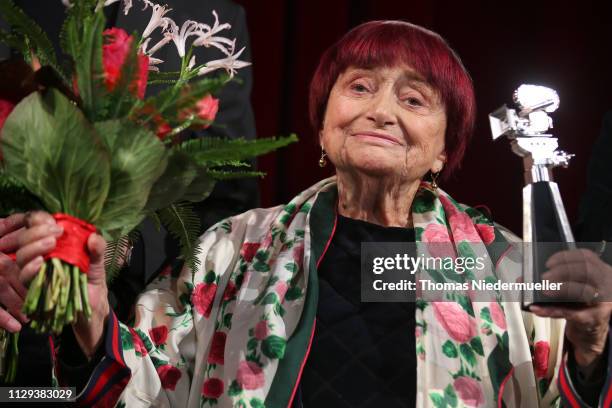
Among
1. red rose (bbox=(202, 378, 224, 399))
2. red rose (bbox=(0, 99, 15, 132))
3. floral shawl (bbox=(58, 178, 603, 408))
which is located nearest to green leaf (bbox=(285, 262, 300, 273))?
floral shawl (bbox=(58, 178, 603, 408))

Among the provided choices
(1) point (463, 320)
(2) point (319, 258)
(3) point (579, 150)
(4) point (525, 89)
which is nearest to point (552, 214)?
(4) point (525, 89)

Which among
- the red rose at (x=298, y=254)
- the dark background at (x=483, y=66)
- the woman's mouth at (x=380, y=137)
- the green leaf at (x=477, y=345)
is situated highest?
the dark background at (x=483, y=66)

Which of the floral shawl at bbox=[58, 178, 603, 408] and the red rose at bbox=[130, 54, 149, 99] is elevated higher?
the red rose at bbox=[130, 54, 149, 99]

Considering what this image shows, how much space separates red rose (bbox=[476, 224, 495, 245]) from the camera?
5.47ft

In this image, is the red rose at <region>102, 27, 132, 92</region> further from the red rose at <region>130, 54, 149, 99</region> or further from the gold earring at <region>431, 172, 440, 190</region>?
the gold earring at <region>431, 172, 440, 190</region>

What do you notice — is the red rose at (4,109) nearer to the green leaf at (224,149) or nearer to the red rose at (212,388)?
the green leaf at (224,149)

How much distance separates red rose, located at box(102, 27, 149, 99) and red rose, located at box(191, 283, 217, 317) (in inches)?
18.9

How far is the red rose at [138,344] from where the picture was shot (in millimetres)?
1451

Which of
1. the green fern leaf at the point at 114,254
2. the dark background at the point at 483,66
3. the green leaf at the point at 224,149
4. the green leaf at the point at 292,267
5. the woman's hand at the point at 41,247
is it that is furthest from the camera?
the dark background at the point at 483,66

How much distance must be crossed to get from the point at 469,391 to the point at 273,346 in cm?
32

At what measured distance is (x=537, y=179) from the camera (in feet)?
4.11

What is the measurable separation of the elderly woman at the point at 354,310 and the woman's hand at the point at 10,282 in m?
0.10

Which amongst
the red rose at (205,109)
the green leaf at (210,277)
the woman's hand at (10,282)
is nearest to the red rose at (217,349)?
the green leaf at (210,277)

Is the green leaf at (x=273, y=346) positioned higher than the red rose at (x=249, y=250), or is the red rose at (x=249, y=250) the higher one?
the red rose at (x=249, y=250)
